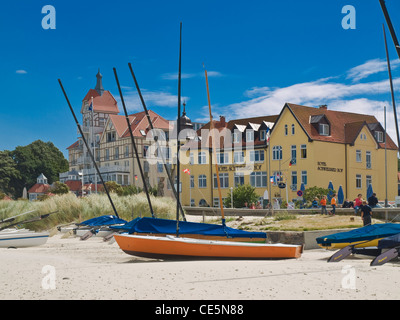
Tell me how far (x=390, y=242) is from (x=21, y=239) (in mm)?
15183

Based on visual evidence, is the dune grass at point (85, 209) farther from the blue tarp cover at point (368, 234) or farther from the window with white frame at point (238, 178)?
the window with white frame at point (238, 178)

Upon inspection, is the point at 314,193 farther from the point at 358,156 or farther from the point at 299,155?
the point at 358,156

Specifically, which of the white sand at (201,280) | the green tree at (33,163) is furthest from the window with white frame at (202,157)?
the green tree at (33,163)

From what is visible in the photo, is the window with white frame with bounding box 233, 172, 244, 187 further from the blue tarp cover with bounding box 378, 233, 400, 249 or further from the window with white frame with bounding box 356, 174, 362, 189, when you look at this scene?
the blue tarp cover with bounding box 378, 233, 400, 249

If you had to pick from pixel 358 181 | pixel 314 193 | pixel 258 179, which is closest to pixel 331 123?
pixel 358 181

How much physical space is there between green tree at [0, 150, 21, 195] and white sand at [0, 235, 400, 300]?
77.4m

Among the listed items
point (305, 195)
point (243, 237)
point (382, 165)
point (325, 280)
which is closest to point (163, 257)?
point (243, 237)

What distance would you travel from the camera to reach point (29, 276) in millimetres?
13383

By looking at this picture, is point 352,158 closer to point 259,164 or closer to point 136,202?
point 259,164

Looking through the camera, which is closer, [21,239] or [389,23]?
[389,23]

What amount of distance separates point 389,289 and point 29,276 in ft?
27.4

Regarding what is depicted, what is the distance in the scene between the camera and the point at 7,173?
3565 inches

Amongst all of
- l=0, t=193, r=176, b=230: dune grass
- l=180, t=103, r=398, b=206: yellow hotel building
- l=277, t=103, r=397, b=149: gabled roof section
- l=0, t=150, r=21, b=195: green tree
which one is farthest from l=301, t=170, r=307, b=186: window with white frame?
l=0, t=150, r=21, b=195: green tree

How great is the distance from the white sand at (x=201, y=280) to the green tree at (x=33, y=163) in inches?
3216
